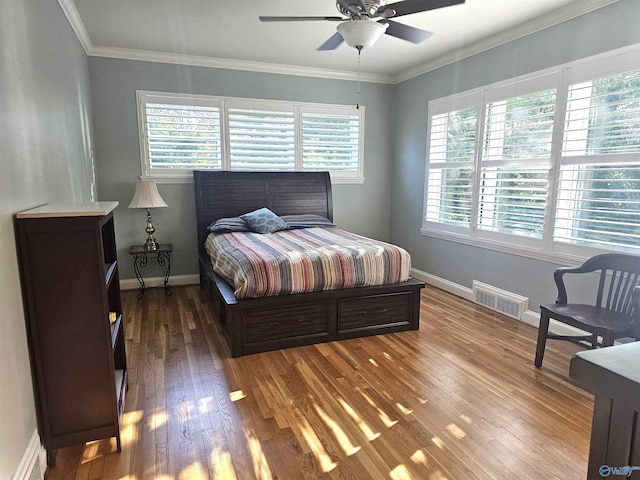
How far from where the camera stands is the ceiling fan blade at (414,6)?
2418 mm

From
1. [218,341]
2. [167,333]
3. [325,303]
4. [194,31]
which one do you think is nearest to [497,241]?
[325,303]

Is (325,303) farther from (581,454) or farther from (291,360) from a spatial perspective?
(581,454)

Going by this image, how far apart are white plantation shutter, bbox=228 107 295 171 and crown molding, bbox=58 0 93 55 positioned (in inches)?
61.2

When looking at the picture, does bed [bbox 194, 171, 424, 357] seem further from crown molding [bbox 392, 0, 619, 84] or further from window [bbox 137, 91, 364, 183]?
crown molding [bbox 392, 0, 619, 84]

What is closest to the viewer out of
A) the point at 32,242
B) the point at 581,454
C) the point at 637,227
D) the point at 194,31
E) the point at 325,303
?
the point at 32,242

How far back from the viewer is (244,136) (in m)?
4.95

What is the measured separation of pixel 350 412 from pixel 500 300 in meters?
2.35

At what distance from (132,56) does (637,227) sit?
197 inches

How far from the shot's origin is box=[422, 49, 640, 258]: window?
2.90 meters

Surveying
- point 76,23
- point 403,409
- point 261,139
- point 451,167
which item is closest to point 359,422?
point 403,409

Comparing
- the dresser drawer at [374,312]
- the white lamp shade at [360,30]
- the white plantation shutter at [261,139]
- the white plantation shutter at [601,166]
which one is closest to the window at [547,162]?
the white plantation shutter at [601,166]

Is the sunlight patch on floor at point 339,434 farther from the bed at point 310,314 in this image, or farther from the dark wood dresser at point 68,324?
the dark wood dresser at point 68,324

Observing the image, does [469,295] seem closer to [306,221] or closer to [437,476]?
[306,221]

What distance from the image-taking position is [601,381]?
0.79m
